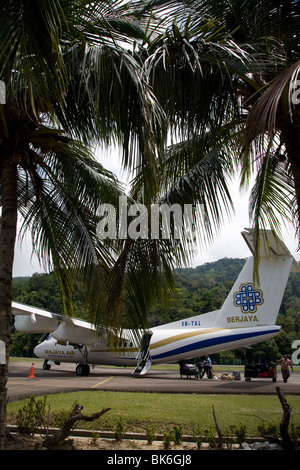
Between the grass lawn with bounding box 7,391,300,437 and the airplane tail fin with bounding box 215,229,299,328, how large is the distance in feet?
21.9

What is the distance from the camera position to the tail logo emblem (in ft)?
55.0

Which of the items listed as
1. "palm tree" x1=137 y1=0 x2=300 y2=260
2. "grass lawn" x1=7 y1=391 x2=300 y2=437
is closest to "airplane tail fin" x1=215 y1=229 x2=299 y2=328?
"grass lawn" x1=7 y1=391 x2=300 y2=437

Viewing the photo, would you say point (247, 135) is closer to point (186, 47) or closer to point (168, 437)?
point (186, 47)

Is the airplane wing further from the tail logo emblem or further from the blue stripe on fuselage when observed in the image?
the tail logo emblem

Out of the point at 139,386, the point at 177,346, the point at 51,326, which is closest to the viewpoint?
the point at 139,386

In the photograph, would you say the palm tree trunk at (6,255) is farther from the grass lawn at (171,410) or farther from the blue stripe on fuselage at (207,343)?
the blue stripe on fuselage at (207,343)

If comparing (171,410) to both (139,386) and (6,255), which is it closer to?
(6,255)

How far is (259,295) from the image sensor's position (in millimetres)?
16656

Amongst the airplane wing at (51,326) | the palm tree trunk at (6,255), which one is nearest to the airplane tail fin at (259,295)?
the airplane wing at (51,326)

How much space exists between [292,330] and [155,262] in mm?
39406

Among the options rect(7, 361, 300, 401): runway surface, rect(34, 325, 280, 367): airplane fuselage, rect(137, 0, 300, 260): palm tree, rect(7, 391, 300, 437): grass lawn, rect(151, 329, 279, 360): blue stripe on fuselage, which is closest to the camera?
rect(137, 0, 300, 260): palm tree

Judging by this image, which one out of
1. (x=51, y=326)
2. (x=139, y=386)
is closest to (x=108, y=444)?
(x=139, y=386)

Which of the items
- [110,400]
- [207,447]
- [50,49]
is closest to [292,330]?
[110,400]

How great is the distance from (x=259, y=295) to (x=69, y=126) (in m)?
13.5
